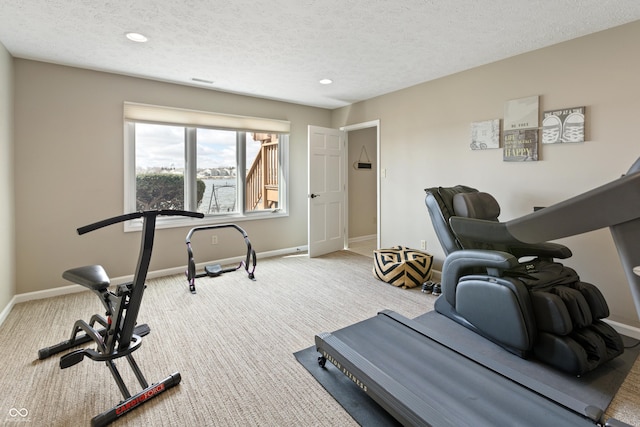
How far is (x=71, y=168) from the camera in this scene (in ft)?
11.5

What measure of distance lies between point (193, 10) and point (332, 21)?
103 centimetres

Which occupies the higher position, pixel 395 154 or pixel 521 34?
pixel 521 34

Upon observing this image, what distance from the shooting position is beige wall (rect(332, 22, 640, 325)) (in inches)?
103

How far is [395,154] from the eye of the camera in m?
4.55

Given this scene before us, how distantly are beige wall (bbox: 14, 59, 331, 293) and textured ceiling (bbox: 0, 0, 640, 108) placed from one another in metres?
0.25

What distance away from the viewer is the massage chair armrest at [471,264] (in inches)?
85.8

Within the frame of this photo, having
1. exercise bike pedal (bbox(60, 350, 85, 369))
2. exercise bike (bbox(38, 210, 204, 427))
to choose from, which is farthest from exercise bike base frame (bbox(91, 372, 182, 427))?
exercise bike pedal (bbox(60, 350, 85, 369))

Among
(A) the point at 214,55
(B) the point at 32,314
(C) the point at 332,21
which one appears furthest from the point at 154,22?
(B) the point at 32,314

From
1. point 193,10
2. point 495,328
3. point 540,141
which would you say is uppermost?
point 193,10

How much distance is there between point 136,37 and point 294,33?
4.47 feet

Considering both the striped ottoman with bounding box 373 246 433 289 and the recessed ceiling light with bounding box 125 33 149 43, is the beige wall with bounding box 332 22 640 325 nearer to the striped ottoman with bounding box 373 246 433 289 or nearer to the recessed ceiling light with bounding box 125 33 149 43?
the striped ottoman with bounding box 373 246 433 289

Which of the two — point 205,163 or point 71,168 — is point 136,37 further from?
point 205,163

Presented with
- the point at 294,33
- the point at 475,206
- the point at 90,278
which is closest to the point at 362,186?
the point at 475,206

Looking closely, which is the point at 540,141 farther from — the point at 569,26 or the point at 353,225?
the point at 353,225
